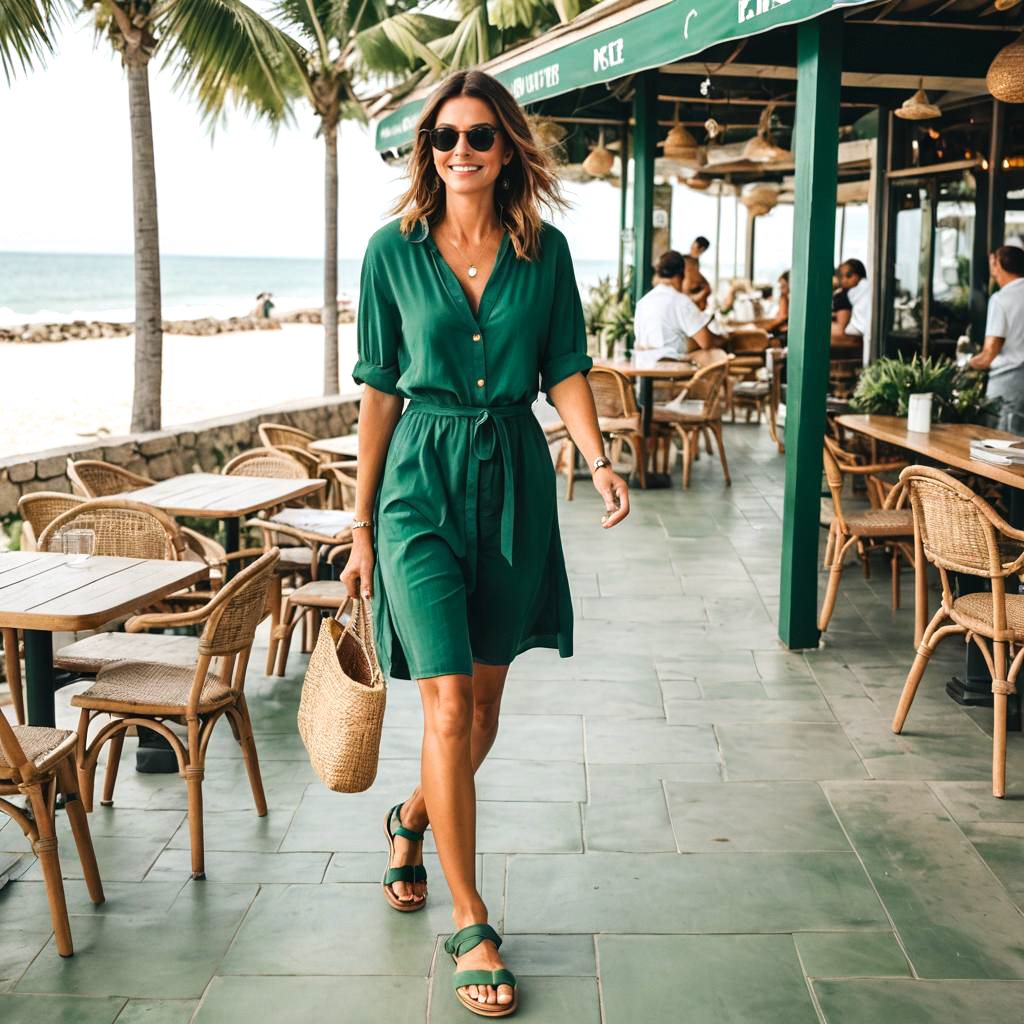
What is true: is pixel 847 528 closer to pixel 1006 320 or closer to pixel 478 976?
pixel 1006 320

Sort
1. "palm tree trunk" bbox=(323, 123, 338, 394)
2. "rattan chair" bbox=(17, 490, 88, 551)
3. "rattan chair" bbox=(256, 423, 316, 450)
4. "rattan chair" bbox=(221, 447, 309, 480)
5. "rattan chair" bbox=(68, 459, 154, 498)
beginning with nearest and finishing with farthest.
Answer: "rattan chair" bbox=(17, 490, 88, 551), "rattan chair" bbox=(68, 459, 154, 498), "rattan chair" bbox=(221, 447, 309, 480), "rattan chair" bbox=(256, 423, 316, 450), "palm tree trunk" bbox=(323, 123, 338, 394)

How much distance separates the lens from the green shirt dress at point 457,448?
102 inches

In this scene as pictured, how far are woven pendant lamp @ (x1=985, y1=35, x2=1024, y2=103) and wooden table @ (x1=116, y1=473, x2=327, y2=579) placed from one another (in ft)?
11.4

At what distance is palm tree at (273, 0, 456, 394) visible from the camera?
13250mm

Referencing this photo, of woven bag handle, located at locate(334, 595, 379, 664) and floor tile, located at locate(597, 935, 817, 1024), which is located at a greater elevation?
woven bag handle, located at locate(334, 595, 379, 664)

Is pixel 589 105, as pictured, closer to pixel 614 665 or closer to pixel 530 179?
pixel 614 665

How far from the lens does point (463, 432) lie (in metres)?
2.63

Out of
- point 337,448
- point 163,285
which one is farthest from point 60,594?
point 163,285

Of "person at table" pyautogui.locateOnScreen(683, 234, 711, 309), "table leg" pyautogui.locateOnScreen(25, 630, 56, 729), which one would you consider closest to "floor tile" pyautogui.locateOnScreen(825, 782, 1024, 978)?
"table leg" pyautogui.locateOnScreen(25, 630, 56, 729)

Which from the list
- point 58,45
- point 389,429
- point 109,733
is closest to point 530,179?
point 389,429

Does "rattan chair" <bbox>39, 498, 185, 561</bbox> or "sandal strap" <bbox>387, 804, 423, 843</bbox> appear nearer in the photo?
"sandal strap" <bbox>387, 804, 423, 843</bbox>

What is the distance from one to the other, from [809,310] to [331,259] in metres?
10.8

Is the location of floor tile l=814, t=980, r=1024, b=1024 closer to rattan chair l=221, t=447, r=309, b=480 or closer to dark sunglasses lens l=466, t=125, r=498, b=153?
dark sunglasses lens l=466, t=125, r=498, b=153

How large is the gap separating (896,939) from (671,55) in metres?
3.64
